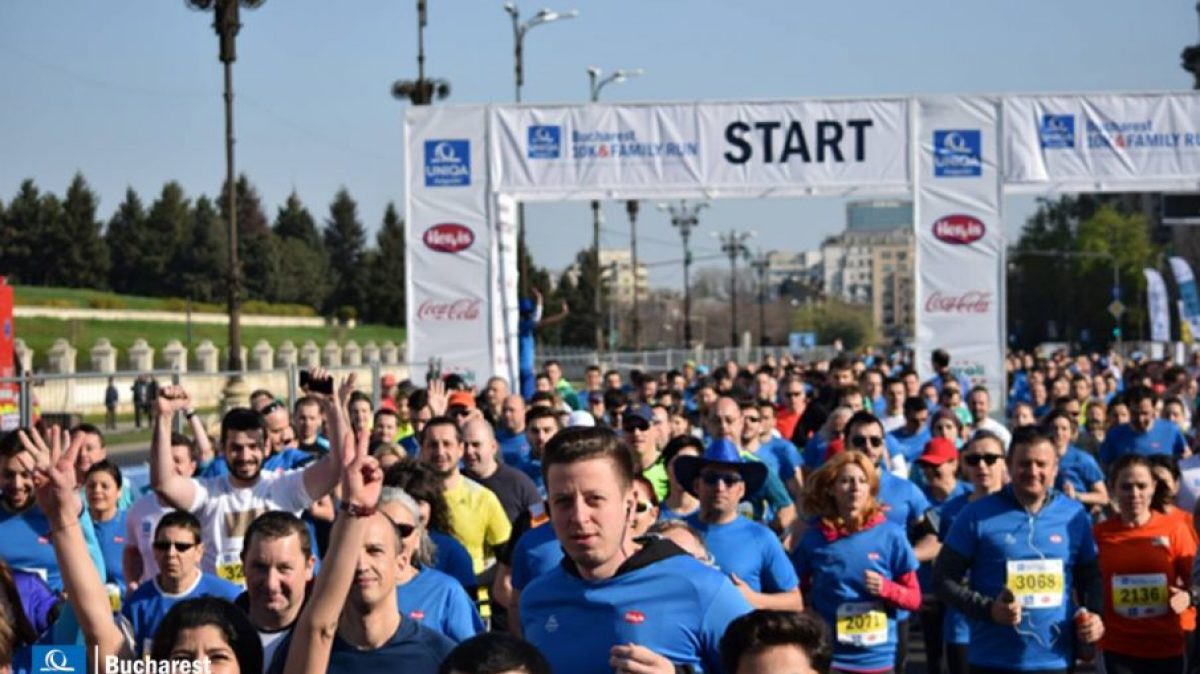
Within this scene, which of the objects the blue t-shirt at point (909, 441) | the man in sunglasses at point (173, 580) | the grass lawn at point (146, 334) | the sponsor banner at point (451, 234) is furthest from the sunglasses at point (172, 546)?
the grass lawn at point (146, 334)

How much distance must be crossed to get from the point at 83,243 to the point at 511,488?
335ft

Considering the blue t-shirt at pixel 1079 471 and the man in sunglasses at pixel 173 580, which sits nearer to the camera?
the man in sunglasses at pixel 173 580

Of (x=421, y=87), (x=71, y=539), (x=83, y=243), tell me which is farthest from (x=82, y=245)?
(x=71, y=539)

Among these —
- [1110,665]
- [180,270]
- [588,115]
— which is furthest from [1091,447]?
[180,270]

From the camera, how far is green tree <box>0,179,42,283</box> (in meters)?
104

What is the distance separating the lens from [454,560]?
Answer: 24.7 ft

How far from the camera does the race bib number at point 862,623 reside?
8008 mm

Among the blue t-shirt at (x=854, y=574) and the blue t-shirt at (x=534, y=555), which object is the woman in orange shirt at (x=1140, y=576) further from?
the blue t-shirt at (x=534, y=555)

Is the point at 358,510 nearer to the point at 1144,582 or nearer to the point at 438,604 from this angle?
the point at 438,604

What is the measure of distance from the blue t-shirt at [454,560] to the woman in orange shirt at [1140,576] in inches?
119

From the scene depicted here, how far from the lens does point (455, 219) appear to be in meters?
23.4

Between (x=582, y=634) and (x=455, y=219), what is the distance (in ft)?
62.6

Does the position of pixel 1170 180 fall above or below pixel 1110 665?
above

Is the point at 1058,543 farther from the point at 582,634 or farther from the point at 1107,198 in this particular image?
the point at 1107,198
